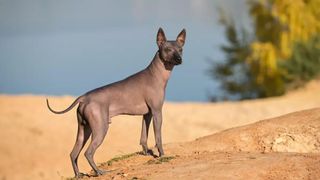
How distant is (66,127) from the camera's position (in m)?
22.9

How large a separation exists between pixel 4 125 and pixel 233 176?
15.8 metres

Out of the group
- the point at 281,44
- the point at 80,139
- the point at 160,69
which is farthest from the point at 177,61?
the point at 281,44

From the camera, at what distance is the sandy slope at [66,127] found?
20.5 metres

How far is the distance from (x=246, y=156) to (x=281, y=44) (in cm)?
2466

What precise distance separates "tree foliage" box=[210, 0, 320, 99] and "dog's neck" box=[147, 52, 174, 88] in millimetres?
23236

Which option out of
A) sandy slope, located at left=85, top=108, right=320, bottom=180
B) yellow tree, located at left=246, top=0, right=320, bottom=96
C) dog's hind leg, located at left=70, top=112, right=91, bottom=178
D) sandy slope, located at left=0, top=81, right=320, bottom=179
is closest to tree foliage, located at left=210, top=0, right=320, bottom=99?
yellow tree, located at left=246, top=0, right=320, bottom=96

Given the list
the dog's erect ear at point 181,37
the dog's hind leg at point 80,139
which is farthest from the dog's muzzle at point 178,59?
the dog's hind leg at point 80,139

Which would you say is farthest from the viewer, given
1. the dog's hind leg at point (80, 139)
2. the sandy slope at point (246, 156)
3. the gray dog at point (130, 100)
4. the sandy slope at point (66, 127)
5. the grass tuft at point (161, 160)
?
the sandy slope at point (66, 127)

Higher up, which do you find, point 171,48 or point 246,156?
point 171,48

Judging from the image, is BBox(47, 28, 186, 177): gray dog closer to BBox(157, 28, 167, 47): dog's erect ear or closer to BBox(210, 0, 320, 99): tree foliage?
BBox(157, 28, 167, 47): dog's erect ear

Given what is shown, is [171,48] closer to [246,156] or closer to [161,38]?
[161,38]

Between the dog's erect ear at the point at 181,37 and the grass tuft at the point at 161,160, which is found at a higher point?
the dog's erect ear at the point at 181,37

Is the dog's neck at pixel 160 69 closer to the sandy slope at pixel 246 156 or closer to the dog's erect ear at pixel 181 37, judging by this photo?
the dog's erect ear at pixel 181 37

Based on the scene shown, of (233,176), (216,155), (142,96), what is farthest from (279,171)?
(142,96)
